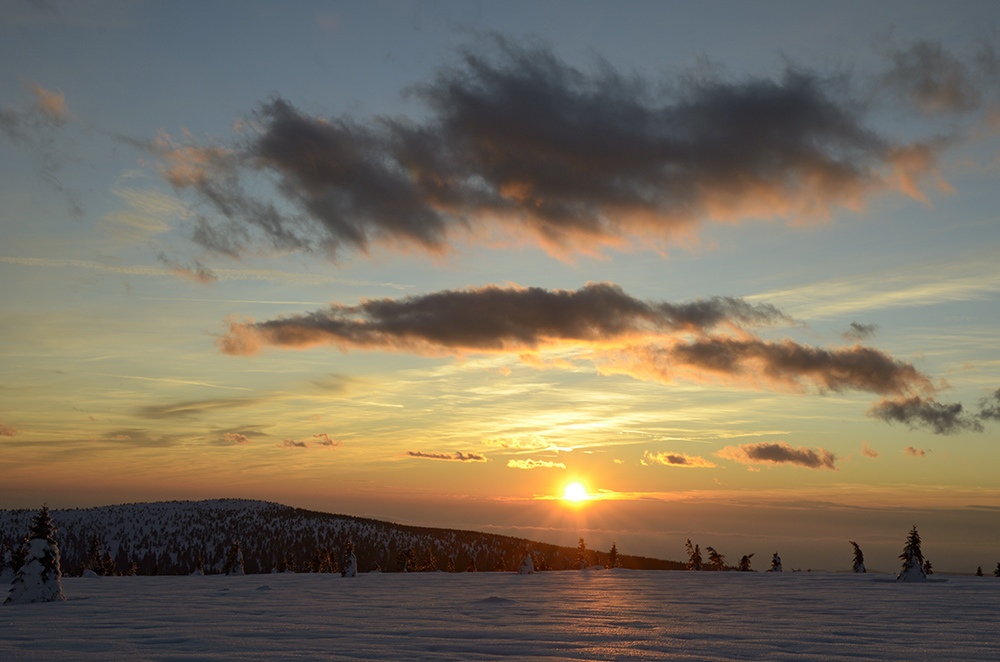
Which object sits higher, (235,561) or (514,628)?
(514,628)

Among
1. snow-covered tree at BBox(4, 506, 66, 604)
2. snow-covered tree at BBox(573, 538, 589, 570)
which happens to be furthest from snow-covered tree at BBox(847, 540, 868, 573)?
snow-covered tree at BBox(4, 506, 66, 604)

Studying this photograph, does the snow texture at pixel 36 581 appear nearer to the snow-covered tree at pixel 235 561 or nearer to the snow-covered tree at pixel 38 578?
the snow-covered tree at pixel 38 578

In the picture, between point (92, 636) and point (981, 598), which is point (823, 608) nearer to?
point (981, 598)

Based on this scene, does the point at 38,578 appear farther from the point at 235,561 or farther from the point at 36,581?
the point at 235,561

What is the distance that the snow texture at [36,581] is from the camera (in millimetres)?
29312

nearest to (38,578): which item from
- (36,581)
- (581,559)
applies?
(36,581)

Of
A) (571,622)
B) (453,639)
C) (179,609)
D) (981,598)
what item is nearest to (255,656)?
(453,639)

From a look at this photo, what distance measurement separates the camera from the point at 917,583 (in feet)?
121

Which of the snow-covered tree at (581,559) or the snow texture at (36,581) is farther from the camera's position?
the snow-covered tree at (581,559)

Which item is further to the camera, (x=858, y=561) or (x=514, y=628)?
(x=858, y=561)

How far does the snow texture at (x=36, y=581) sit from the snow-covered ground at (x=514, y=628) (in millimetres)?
1710

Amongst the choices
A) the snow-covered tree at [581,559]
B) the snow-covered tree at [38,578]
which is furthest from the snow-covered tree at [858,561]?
the snow-covered tree at [38,578]

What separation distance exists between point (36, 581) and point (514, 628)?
24474 mm

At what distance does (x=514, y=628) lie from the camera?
706 inches
